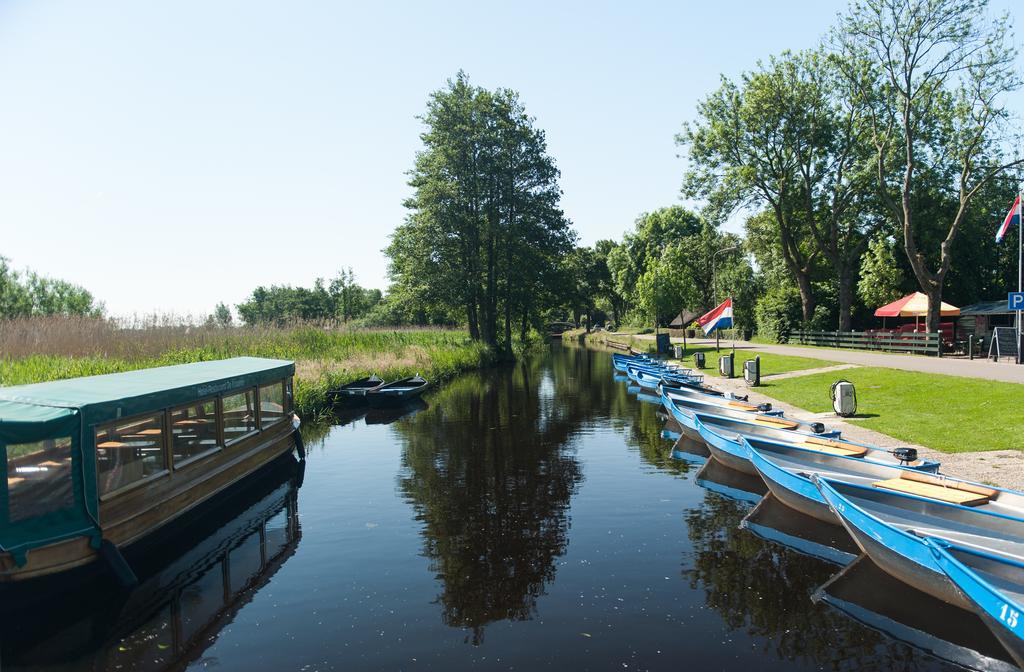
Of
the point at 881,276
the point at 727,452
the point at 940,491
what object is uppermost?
the point at 881,276

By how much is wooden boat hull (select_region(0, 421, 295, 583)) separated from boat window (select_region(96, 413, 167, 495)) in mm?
296

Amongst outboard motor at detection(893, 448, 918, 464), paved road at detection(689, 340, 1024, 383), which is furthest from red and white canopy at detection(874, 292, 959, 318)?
outboard motor at detection(893, 448, 918, 464)

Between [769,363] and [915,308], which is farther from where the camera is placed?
[915,308]

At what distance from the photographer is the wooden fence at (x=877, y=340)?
116 ft

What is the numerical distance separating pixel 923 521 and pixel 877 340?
3552 centimetres

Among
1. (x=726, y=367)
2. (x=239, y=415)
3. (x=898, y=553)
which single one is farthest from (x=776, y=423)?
(x=726, y=367)

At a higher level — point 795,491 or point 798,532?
point 795,491

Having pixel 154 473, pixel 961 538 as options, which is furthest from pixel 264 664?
pixel 961 538

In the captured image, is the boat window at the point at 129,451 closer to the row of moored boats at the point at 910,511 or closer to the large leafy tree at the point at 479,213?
the row of moored boats at the point at 910,511

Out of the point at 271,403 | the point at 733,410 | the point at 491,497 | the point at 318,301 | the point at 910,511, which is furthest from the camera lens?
the point at 318,301

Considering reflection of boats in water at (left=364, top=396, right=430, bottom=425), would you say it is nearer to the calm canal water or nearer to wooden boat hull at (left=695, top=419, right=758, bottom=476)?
the calm canal water

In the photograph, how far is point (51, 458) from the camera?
9.24 metres

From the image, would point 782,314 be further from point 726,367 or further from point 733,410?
point 733,410

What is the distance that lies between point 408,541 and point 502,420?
1289 cm
